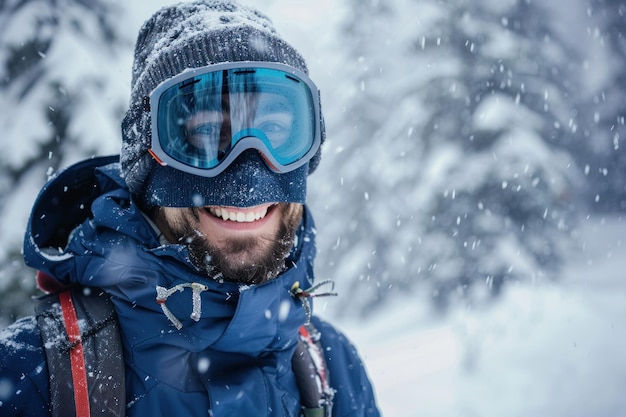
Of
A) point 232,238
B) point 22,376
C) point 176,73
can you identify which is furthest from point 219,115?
point 22,376

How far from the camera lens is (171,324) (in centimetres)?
173

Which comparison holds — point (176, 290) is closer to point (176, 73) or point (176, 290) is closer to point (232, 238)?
point (232, 238)

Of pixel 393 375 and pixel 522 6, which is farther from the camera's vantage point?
pixel 522 6

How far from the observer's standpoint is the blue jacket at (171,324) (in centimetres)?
167

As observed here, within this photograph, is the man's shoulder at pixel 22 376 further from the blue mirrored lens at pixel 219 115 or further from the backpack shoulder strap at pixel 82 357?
the blue mirrored lens at pixel 219 115

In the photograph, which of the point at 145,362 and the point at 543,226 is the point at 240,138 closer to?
the point at 145,362

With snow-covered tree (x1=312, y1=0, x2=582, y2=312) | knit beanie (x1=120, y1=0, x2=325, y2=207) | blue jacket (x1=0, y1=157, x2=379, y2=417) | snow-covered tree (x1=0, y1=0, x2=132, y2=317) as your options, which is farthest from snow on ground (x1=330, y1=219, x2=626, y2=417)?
knit beanie (x1=120, y1=0, x2=325, y2=207)

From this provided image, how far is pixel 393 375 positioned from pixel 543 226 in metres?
4.77

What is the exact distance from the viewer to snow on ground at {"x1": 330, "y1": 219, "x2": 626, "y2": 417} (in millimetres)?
7484

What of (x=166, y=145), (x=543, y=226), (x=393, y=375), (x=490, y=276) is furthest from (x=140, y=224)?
(x=543, y=226)

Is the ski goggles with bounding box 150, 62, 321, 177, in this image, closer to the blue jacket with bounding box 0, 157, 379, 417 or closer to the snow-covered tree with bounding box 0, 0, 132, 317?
the blue jacket with bounding box 0, 157, 379, 417

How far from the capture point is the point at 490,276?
9945 millimetres

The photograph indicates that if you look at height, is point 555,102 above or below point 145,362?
above

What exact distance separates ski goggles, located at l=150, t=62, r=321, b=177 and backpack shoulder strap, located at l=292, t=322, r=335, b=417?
0.85m
